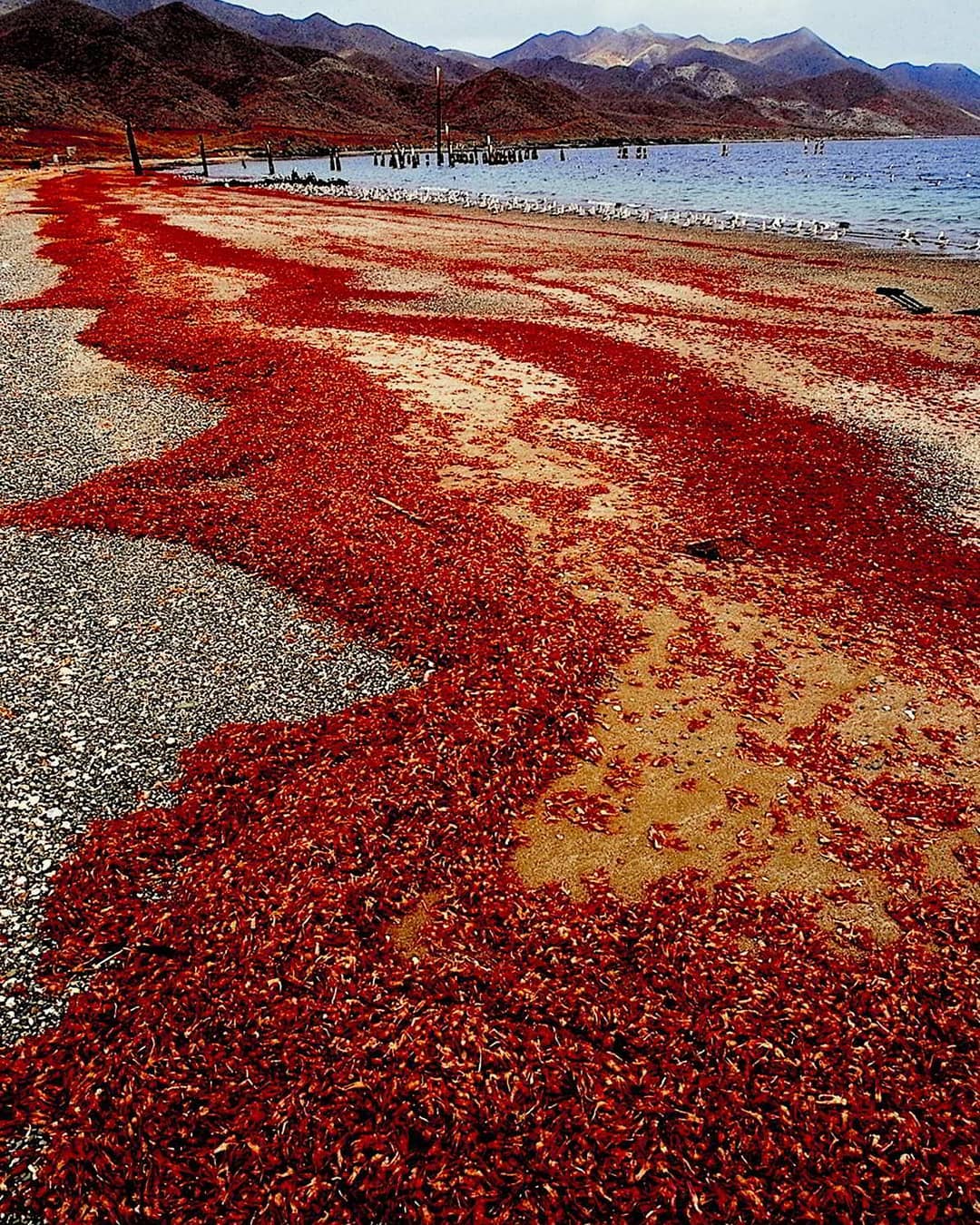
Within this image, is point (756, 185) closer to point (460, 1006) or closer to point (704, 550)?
point (704, 550)

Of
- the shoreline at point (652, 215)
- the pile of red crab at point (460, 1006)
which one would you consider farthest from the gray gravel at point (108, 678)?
the shoreline at point (652, 215)

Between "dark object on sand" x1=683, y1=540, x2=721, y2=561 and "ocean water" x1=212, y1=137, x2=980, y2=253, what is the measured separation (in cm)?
4224

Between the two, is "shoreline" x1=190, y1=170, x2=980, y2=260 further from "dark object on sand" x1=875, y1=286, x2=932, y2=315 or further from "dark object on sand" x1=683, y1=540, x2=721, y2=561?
"dark object on sand" x1=683, y1=540, x2=721, y2=561

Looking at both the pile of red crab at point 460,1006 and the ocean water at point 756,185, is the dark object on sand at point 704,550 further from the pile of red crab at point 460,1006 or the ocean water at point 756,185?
the ocean water at point 756,185

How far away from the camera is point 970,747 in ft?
23.3

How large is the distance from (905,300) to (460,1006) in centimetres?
3227

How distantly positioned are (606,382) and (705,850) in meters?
15.1

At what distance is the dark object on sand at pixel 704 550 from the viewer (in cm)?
1059

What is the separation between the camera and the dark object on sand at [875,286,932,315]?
90.2 feet

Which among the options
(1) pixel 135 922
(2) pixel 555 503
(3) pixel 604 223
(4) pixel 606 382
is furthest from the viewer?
(3) pixel 604 223

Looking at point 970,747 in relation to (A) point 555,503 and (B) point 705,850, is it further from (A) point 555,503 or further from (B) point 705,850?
(A) point 555,503

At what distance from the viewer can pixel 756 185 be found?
90.2 metres

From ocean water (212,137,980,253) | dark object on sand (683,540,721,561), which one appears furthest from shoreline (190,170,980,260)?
dark object on sand (683,540,721,561)

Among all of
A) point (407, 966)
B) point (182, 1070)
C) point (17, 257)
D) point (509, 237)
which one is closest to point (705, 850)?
point (407, 966)
